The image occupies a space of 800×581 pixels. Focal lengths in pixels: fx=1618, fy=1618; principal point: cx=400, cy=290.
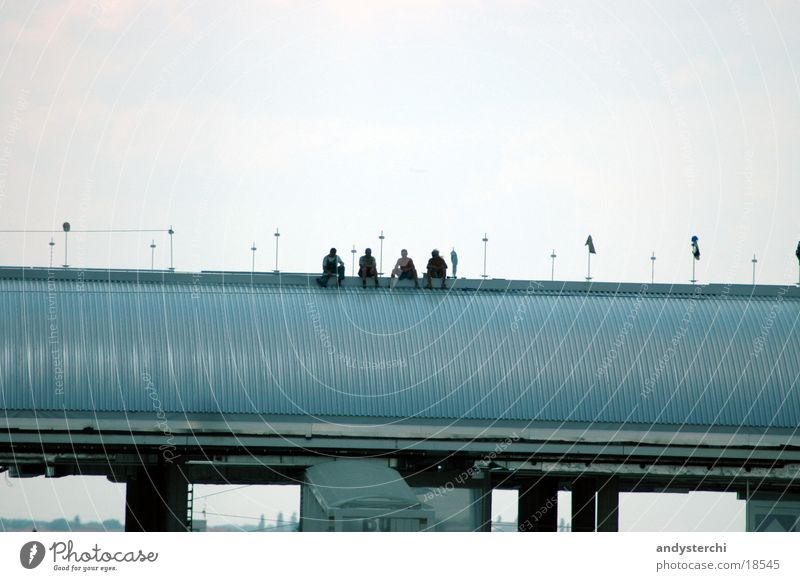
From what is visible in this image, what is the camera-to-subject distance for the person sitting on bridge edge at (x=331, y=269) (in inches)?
2265

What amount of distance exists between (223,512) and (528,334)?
11853mm

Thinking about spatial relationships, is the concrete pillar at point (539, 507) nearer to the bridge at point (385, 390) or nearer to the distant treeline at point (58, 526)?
the bridge at point (385, 390)

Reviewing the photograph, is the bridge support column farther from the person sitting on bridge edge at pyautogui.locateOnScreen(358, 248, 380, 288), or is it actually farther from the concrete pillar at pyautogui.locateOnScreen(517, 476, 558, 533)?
the concrete pillar at pyautogui.locateOnScreen(517, 476, 558, 533)

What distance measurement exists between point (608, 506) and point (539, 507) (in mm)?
5061

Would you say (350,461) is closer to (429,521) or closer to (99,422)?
(429,521)

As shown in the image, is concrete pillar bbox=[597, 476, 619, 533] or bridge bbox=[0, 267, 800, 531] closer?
bridge bbox=[0, 267, 800, 531]

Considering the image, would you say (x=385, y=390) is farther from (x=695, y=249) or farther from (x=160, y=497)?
(x=695, y=249)

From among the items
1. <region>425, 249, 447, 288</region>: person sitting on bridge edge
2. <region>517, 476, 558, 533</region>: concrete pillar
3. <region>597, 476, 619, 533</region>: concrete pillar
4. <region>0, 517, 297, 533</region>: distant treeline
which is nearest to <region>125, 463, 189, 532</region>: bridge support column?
<region>0, 517, 297, 533</region>: distant treeline

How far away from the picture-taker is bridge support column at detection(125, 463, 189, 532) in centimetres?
5238

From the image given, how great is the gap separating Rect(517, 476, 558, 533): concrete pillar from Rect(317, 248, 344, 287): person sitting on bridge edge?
33.4ft

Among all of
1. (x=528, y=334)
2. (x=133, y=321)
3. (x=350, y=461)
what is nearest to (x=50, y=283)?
(x=133, y=321)

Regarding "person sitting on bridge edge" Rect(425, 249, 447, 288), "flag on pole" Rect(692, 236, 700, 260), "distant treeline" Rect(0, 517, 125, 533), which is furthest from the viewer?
"flag on pole" Rect(692, 236, 700, 260)

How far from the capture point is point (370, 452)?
51.4 m

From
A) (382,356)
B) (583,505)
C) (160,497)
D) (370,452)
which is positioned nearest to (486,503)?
(370,452)
